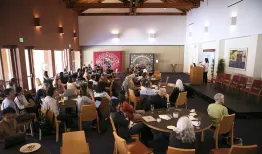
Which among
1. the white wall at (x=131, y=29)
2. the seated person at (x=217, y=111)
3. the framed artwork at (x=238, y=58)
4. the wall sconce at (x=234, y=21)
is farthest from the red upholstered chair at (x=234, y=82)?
the white wall at (x=131, y=29)

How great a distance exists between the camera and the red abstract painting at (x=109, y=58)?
55.4 ft

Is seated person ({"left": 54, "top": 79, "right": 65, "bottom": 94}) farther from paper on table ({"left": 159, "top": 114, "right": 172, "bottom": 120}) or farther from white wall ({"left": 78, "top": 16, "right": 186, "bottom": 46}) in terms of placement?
white wall ({"left": 78, "top": 16, "right": 186, "bottom": 46})

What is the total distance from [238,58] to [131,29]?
A: 1012cm

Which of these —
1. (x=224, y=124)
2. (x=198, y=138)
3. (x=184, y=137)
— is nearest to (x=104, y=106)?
(x=198, y=138)

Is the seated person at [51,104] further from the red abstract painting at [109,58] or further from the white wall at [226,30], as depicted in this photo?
the red abstract painting at [109,58]

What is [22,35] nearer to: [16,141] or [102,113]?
[102,113]

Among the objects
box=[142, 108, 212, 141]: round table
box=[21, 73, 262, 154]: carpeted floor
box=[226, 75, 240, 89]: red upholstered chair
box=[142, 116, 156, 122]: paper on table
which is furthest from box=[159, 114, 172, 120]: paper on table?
box=[226, 75, 240, 89]: red upholstered chair

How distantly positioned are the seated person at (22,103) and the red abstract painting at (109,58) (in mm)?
12219

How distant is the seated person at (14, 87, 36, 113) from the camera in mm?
4605

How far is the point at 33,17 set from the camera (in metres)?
8.46

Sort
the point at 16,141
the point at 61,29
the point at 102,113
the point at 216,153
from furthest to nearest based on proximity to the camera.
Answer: the point at 61,29
the point at 102,113
the point at 216,153
the point at 16,141

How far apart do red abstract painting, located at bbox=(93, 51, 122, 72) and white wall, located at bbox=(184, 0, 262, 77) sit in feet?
22.0

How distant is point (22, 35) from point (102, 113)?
537 centimetres

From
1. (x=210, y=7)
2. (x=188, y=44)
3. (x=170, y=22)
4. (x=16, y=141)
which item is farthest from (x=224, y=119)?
(x=170, y=22)
